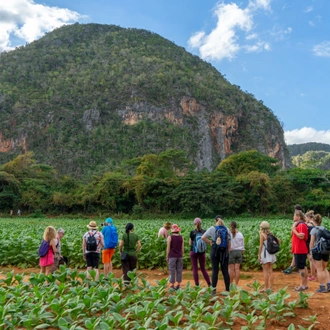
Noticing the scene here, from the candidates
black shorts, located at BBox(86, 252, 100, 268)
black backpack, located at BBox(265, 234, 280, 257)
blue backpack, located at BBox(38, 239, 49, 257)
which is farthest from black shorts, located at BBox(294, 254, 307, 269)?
blue backpack, located at BBox(38, 239, 49, 257)

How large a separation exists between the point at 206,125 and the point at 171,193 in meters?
50.2

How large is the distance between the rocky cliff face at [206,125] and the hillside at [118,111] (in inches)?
9.9

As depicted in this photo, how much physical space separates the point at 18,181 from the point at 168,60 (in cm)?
7047

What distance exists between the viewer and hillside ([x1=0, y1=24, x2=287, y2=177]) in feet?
265

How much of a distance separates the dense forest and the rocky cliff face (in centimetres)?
3577

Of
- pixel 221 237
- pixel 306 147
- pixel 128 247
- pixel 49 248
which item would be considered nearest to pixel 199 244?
pixel 221 237

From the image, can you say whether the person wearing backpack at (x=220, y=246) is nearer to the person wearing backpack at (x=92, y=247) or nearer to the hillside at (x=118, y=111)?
the person wearing backpack at (x=92, y=247)

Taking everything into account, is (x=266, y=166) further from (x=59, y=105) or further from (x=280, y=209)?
(x=59, y=105)

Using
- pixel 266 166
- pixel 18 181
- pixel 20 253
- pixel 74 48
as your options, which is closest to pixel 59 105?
pixel 74 48

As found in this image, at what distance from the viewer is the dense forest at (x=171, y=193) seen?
4059 centimetres

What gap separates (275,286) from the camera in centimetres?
801

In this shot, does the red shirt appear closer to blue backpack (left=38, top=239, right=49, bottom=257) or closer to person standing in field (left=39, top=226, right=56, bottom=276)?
person standing in field (left=39, top=226, right=56, bottom=276)

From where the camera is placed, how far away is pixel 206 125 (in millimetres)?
88875

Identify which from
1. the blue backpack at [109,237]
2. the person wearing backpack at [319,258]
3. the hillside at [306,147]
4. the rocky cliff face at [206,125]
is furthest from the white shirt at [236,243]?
the hillside at [306,147]
